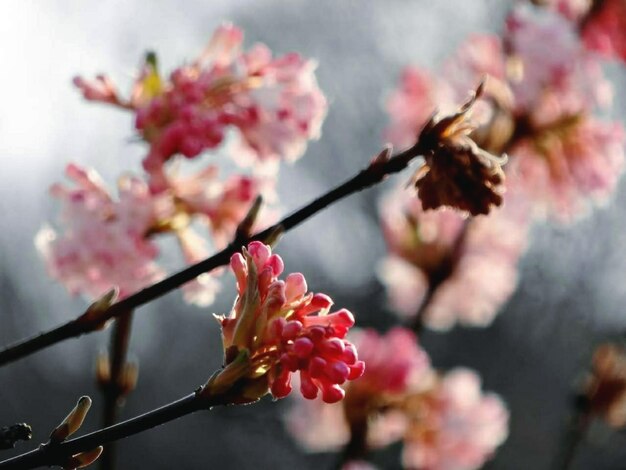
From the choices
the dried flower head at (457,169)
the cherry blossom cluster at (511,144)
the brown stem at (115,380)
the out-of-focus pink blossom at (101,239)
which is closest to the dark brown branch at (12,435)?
the dried flower head at (457,169)

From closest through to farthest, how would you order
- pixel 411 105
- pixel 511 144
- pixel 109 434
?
pixel 109 434 < pixel 511 144 < pixel 411 105

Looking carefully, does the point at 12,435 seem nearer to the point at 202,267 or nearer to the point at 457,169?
the point at 202,267

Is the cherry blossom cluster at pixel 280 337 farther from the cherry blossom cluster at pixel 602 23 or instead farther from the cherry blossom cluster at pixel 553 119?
the cherry blossom cluster at pixel 602 23

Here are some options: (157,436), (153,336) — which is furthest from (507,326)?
(153,336)

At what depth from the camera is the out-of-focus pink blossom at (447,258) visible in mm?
2357

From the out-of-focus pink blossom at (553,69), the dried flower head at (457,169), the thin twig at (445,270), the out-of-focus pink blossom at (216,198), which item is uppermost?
the out-of-focus pink blossom at (553,69)

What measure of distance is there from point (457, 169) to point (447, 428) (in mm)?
1383

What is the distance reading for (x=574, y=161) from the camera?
216cm

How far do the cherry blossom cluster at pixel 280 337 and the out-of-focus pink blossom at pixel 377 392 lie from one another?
1.26 m

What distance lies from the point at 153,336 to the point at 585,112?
10793 mm

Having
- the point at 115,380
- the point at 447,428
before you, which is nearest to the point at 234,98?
the point at 115,380

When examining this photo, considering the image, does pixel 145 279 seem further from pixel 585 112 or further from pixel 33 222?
pixel 33 222

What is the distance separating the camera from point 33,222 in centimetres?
1034

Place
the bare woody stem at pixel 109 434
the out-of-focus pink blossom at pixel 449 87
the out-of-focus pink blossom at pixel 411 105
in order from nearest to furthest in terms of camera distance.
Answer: the bare woody stem at pixel 109 434
the out-of-focus pink blossom at pixel 449 87
the out-of-focus pink blossom at pixel 411 105
